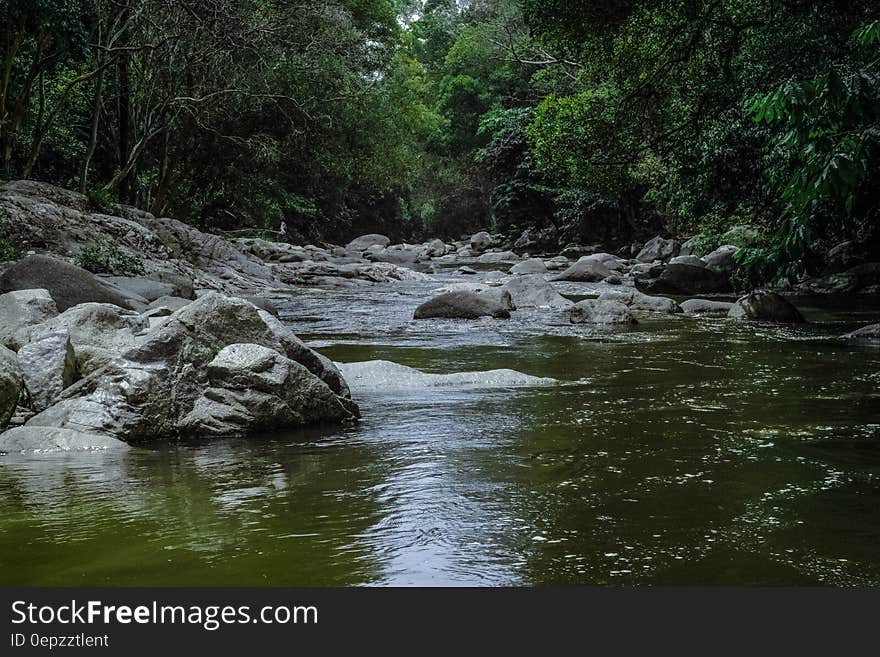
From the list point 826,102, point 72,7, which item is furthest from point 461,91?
point 826,102

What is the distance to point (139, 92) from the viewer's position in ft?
68.7

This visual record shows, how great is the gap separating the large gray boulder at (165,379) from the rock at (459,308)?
7.58 meters

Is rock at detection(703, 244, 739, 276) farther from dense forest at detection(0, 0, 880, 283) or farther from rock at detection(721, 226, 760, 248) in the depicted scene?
dense forest at detection(0, 0, 880, 283)

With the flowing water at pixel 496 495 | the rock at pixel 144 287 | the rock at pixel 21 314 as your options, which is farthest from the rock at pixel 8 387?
the rock at pixel 144 287

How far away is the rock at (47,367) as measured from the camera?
5152mm

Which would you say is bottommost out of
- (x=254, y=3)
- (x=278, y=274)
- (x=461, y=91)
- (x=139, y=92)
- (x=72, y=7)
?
(x=278, y=274)

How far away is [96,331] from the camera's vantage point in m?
5.81

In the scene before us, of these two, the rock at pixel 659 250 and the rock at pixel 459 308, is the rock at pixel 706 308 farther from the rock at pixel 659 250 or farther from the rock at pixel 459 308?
the rock at pixel 659 250

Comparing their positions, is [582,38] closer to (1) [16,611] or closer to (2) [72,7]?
(2) [72,7]

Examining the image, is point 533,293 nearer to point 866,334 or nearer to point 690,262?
A: point 690,262

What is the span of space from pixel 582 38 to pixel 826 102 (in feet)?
20.6

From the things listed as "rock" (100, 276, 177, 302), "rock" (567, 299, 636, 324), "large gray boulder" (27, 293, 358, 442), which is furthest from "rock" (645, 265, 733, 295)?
"large gray boulder" (27, 293, 358, 442)

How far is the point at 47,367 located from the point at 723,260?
1629 cm

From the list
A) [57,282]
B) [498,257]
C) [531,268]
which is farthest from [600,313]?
[498,257]
